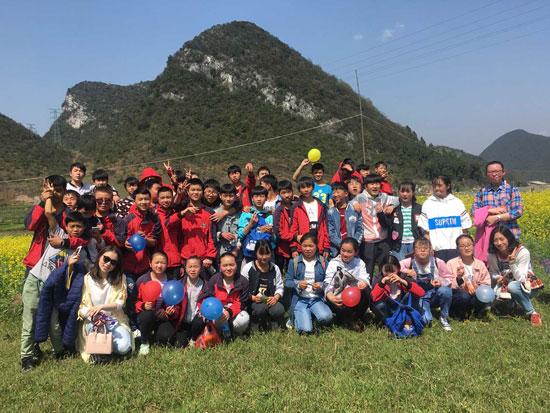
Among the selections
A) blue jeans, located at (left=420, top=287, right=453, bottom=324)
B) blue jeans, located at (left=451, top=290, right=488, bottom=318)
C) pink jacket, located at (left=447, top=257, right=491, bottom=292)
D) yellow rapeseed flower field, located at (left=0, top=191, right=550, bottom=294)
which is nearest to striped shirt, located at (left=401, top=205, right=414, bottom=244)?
pink jacket, located at (left=447, top=257, right=491, bottom=292)

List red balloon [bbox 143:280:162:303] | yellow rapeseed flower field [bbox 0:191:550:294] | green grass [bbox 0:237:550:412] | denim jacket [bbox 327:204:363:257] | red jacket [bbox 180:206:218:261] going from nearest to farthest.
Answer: green grass [bbox 0:237:550:412] < red balloon [bbox 143:280:162:303] < red jacket [bbox 180:206:218:261] < denim jacket [bbox 327:204:363:257] < yellow rapeseed flower field [bbox 0:191:550:294]

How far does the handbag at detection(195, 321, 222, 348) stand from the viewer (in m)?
4.39

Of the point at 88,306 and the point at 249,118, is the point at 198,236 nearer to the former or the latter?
the point at 88,306

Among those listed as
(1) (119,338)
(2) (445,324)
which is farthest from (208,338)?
(2) (445,324)

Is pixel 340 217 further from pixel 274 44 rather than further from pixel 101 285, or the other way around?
pixel 274 44

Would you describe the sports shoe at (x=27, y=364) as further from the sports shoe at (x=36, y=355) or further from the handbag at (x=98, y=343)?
the handbag at (x=98, y=343)

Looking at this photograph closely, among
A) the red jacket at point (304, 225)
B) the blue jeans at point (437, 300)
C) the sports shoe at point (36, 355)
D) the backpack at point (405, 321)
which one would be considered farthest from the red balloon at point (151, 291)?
the blue jeans at point (437, 300)

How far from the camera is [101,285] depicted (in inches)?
168

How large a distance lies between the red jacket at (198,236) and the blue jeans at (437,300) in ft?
9.76

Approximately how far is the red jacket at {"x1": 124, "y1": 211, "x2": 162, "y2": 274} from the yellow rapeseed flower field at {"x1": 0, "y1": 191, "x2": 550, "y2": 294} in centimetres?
343

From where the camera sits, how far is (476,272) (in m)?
5.07

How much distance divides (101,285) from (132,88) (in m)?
135

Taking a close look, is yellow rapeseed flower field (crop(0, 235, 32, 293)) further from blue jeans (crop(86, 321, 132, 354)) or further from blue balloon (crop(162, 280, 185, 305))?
blue balloon (crop(162, 280, 185, 305))

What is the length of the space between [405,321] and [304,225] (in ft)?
6.16
